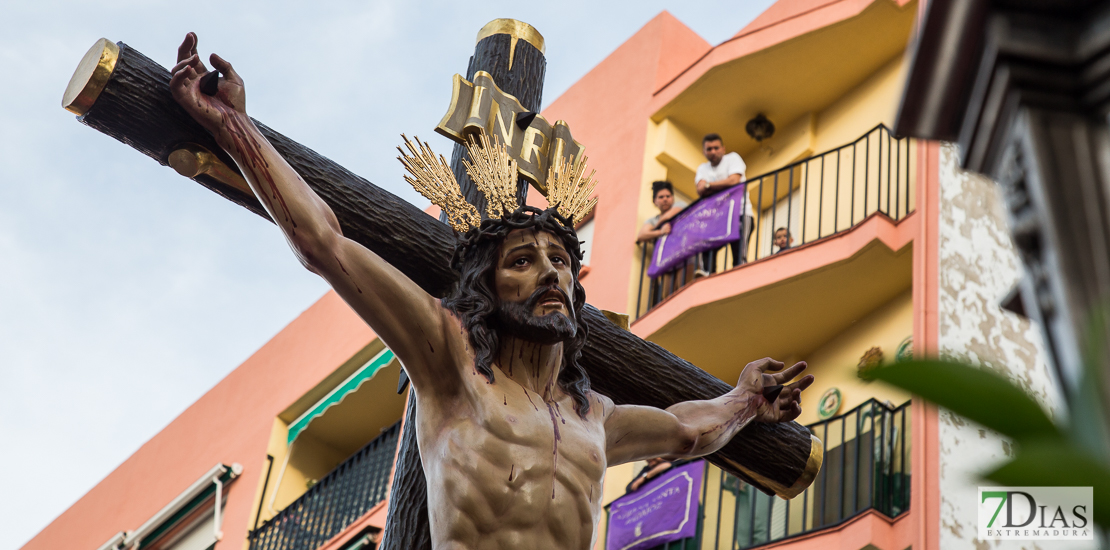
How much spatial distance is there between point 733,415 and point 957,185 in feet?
21.6

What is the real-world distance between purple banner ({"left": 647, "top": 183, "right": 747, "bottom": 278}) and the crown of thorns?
746cm

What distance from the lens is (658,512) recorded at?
1098 cm

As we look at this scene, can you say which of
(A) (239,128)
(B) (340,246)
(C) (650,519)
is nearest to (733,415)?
(B) (340,246)

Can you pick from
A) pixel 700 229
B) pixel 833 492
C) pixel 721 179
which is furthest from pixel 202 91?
pixel 721 179

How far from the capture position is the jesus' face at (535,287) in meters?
3.63

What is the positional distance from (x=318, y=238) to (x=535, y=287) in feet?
2.02

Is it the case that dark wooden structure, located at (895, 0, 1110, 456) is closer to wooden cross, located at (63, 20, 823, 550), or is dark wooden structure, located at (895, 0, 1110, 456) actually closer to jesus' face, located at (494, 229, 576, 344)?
jesus' face, located at (494, 229, 576, 344)

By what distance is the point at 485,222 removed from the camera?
3820 millimetres

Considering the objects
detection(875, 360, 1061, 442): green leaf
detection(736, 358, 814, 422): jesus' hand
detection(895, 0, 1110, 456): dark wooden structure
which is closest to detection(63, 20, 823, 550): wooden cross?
detection(736, 358, 814, 422): jesus' hand

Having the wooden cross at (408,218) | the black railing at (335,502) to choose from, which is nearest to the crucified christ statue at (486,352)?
the wooden cross at (408,218)

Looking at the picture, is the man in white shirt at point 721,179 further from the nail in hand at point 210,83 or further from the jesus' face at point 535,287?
the nail in hand at point 210,83

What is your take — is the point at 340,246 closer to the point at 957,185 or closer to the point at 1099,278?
the point at 1099,278

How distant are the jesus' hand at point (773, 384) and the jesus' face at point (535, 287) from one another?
3.06 feet

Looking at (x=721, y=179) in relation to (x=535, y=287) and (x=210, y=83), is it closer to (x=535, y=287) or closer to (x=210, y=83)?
(x=535, y=287)
